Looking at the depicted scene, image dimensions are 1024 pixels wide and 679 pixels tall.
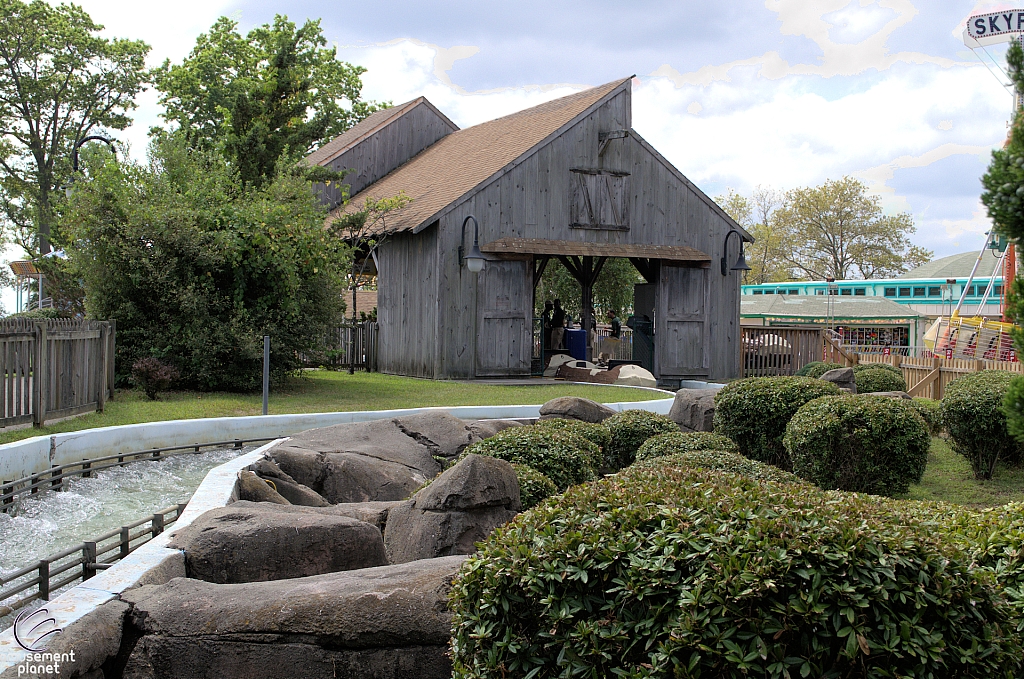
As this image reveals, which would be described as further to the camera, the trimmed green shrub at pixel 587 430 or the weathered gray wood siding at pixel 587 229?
the weathered gray wood siding at pixel 587 229

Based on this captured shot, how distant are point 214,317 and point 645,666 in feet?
49.9

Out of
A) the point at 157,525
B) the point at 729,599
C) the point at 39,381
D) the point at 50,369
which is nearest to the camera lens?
the point at 729,599

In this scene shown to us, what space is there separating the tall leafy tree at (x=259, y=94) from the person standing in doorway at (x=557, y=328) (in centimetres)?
840

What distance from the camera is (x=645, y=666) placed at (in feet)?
10.2

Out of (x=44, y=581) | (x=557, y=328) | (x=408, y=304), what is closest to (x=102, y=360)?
(x=44, y=581)

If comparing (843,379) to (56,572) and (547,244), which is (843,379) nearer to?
(547,244)

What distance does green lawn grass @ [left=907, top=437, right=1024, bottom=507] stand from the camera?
949 centimetres

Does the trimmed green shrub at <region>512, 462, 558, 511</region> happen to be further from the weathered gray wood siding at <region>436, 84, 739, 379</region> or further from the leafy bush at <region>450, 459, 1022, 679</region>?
the weathered gray wood siding at <region>436, 84, 739, 379</region>

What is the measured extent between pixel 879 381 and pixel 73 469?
41.2ft

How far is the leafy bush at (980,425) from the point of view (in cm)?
1024

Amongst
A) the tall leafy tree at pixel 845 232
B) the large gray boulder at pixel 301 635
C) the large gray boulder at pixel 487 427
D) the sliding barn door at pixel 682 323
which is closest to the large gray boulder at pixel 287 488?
the large gray boulder at pixel 487 427
